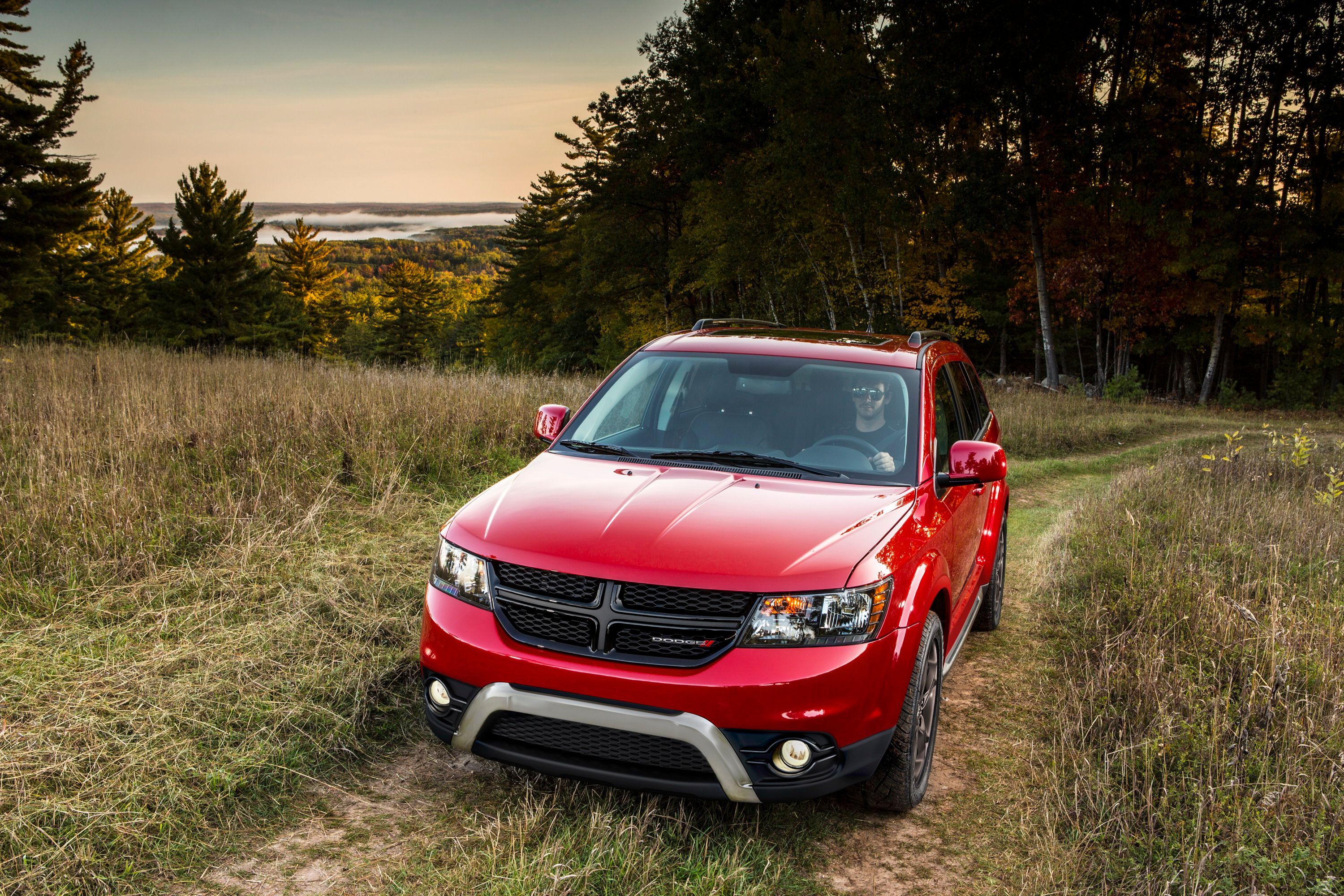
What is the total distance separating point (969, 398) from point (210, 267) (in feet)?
198

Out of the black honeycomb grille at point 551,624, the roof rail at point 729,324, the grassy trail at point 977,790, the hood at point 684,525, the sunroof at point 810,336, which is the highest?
the roof rail at point 729,324

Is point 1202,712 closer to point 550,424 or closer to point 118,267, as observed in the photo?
point 550,424

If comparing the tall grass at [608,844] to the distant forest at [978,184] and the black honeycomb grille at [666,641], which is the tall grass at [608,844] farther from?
the distant forest at [978,184]

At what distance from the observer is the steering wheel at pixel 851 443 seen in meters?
3.98

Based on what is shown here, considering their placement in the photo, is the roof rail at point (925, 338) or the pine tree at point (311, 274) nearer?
the roof rail at point (925, 338)

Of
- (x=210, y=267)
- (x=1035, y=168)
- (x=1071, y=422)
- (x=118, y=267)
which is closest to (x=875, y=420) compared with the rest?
(x=1071, y=422)

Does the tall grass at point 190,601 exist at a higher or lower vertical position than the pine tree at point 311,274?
lower

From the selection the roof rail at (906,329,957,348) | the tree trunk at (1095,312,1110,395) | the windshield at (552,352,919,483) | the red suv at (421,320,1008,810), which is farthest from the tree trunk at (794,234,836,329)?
the red suv at (421,320,1008,810)

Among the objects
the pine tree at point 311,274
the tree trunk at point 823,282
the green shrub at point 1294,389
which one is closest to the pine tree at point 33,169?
the tree trunk at point 823,282

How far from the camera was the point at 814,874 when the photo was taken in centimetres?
308

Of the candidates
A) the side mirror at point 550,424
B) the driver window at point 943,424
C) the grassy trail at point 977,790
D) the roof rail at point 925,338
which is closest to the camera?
the grassy trail at point 977,790

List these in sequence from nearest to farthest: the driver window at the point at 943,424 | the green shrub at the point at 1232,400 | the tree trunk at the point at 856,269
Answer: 1. the driver window at the point at 943,424
2. the green shrub at the point at 1232,400
3. the tree trunk at the point at 856,269

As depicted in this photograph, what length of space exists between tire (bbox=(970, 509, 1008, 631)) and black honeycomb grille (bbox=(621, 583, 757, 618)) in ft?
10.4

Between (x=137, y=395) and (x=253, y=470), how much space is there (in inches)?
94.7
